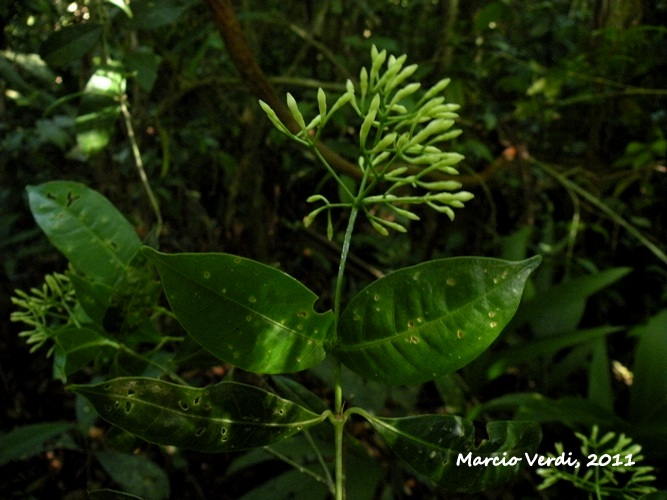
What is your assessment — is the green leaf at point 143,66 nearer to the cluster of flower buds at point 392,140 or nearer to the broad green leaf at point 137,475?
the cluster of flower buds at point 392,140

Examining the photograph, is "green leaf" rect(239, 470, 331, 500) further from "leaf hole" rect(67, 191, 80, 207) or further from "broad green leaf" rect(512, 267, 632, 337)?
"leaf hole" rect(67, 191, 80, 207)

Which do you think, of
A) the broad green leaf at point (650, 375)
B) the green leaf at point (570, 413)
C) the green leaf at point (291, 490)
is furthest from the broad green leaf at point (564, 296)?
the green leaf at point (291, 490)

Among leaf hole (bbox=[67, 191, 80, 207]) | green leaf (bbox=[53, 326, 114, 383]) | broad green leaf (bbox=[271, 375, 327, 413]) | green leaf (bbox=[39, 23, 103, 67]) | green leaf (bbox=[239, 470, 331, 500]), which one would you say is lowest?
green leaf (bbox=[239, 470, 331, 500])

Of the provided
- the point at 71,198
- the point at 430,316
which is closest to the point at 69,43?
the point at 71,198

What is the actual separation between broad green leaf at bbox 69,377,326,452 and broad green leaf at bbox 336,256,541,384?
0.10 m

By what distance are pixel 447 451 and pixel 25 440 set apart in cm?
121

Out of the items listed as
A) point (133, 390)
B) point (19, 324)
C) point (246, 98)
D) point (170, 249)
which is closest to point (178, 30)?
point (246, 98)

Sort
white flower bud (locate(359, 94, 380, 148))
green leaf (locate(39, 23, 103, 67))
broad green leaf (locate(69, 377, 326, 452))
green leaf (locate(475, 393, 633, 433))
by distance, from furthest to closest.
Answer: green leaf (locate(475, 393, 633, 433))
green leaf (locate(39, 23, 103, 67))
white flower bud (locate(359, 94, 380, 148))
broad green leaf (locate(69, 377, 326, 452))

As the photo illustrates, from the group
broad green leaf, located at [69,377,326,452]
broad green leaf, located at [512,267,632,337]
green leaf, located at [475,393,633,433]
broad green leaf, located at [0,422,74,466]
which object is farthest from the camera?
broad green leaf, located at [512,267,632,337]

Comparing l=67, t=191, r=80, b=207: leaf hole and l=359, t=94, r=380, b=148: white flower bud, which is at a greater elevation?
l=359, t=94, r=380, b=148: white flower bud

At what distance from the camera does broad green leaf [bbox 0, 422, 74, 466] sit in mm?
1350

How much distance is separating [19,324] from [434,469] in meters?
1.86

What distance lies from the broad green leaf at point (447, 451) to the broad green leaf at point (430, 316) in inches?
2.4

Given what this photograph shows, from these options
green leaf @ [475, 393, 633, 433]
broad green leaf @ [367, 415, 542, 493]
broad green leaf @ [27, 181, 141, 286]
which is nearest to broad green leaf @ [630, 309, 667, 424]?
green leaf @ [475, 393, 633, 433]
